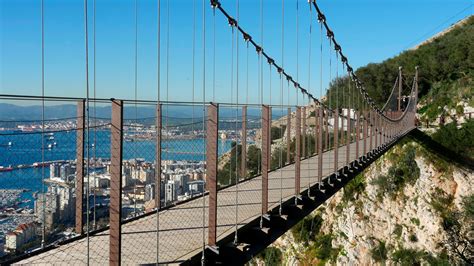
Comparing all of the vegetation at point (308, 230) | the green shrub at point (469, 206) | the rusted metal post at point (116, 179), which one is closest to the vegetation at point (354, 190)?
the vegetation at point (308, 230)

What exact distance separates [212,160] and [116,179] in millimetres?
940

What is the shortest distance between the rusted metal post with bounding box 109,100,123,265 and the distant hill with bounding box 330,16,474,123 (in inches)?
789

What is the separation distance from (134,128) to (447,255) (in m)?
13.6

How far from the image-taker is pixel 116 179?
2.26 meters

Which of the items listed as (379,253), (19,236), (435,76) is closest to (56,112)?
(19,236)

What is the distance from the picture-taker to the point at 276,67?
8555mm

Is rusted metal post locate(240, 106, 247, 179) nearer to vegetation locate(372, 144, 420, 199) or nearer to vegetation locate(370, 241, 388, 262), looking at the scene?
vegetation locate(370, 241, 388, 262)

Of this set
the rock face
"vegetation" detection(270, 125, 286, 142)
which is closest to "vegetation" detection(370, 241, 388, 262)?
the rock face

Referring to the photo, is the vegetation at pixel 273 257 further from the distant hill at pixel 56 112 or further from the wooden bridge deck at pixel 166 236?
the distant hill at pixel 56 112

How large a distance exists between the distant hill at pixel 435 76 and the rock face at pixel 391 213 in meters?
4.98

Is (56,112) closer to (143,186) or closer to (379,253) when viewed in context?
(143,186)

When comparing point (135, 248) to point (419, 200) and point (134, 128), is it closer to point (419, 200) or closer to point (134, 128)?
point (134, 128)

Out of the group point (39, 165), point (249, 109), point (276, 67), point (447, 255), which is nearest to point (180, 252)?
point (39, 165)

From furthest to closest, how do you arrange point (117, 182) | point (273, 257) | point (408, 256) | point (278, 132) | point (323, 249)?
point (273, 257)
point (323, 249)
point (408, 256)
point (278, 132)
point (117, 182)
